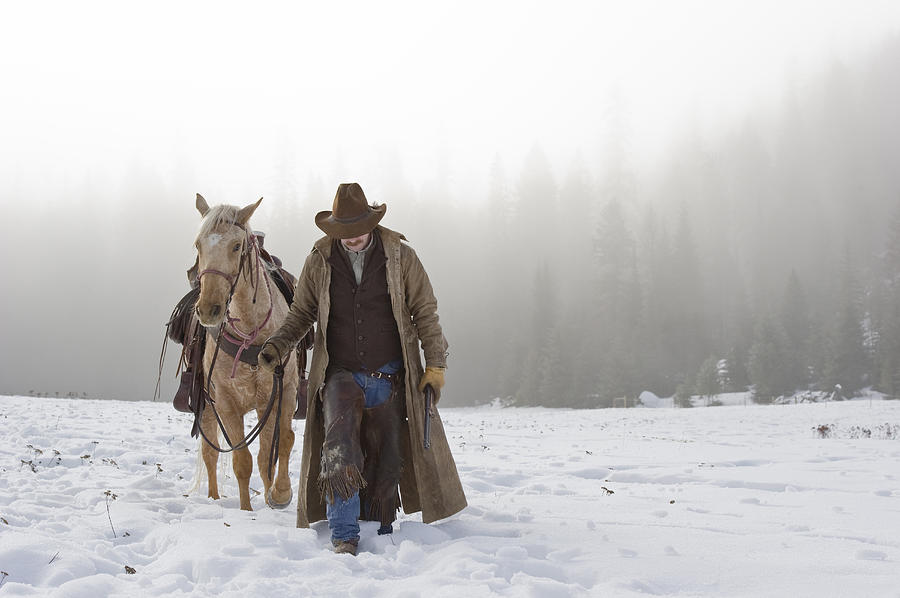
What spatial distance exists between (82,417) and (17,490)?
355 inches

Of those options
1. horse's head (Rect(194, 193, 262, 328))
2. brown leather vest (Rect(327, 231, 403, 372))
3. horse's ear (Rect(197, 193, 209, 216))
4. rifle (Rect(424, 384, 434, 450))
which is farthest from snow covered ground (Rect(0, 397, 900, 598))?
horse's ear (Rect(197, 193, 209, 216))

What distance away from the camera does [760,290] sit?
60594 millimetres

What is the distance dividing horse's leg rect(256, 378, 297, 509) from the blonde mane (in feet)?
5.24

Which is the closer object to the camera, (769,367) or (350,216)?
(350,216)

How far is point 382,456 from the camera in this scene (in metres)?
4.82

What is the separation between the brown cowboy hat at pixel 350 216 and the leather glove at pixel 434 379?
119 centimetres

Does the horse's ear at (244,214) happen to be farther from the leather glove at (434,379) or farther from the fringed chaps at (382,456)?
the leather glove at (434,379)

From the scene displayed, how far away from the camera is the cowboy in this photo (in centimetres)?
465

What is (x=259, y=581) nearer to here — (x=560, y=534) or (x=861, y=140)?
(x=560, y=534)

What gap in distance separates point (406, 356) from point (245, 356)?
5.59 ft

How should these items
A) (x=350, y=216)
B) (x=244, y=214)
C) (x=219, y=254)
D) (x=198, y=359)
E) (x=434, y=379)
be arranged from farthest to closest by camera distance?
1. (x=198, y=359)
2. (x=244, y=214)
3. (x=219, y=254)
4. (x=434, y=379)
5. (x=350, y=216)

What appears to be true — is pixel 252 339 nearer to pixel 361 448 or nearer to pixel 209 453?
pixel 361 448

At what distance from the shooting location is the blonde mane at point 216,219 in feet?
16.4

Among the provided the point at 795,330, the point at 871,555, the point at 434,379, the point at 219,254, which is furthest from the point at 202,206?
the point at 795,330
